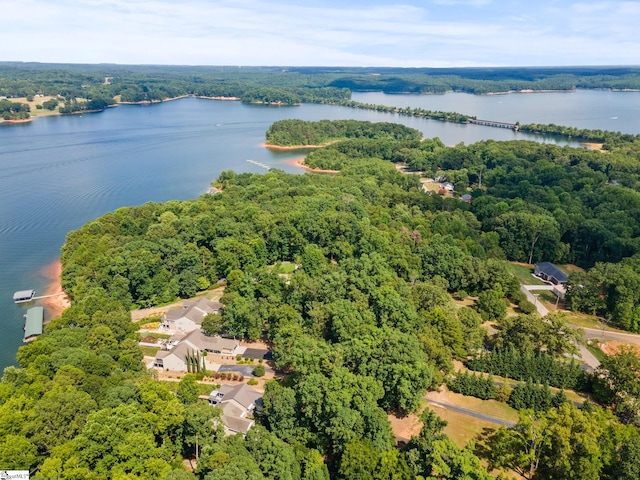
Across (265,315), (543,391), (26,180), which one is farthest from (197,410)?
(26,180)

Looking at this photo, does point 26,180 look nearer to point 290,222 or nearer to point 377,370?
point 290,222

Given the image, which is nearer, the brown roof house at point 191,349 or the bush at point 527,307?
the brown roof house at point 191,349

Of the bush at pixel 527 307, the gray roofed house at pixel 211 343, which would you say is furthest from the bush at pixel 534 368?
the gray roofed house at pixel 211 343

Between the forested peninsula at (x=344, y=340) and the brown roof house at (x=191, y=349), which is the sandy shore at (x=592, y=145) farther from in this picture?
the brown roof house at (x=191, y=349)

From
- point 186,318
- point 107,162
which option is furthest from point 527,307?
point 107,162

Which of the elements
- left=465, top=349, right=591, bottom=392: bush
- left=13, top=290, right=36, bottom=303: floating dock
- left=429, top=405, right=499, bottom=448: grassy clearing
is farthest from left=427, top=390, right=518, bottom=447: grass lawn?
left=13, top=290, right=36, bottom=303: floating dock

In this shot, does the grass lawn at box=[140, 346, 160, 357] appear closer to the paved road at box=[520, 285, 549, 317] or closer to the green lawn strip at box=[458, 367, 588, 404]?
the green lawn strip at box=[458, 367, 588, 404]
